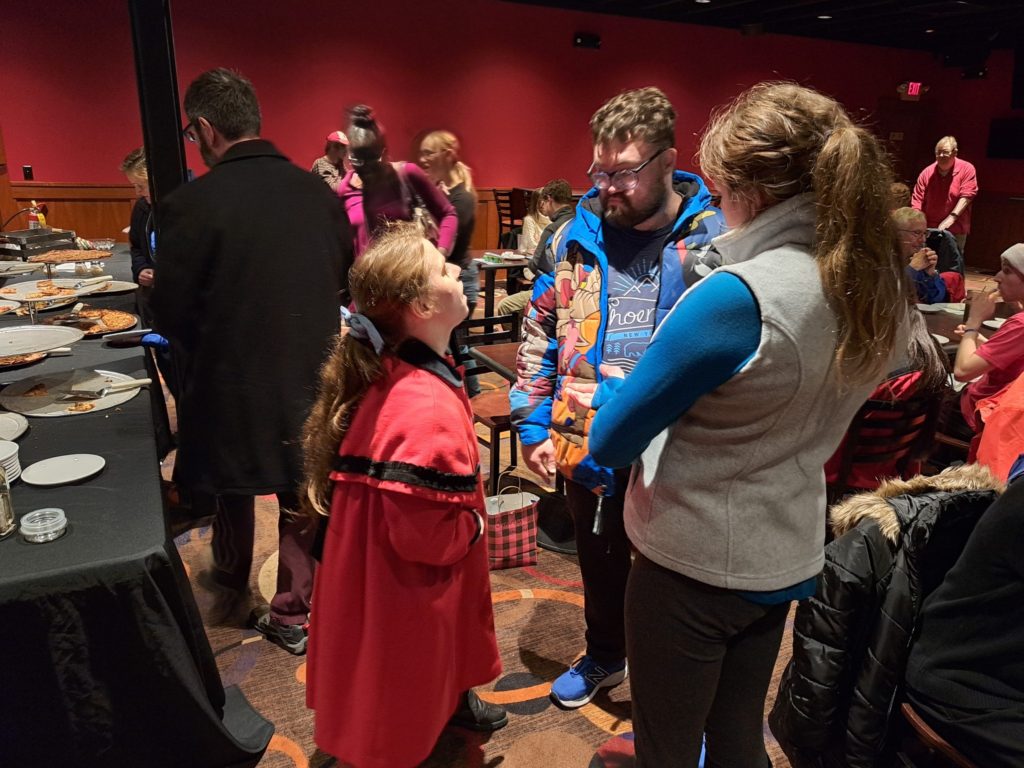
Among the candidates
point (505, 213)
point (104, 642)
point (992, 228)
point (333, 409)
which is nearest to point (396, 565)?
point (333, 409)

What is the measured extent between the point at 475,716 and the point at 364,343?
112 centimetres

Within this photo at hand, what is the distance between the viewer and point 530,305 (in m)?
1.80

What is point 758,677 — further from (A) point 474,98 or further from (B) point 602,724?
(A) point 474,98

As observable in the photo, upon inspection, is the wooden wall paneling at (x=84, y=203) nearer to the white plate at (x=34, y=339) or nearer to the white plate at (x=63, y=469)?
the white plate at (x=34, y=339)

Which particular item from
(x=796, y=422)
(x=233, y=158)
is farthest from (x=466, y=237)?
(x=796, y=422)

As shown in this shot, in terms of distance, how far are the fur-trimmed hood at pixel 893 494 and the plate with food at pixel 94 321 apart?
259 cm

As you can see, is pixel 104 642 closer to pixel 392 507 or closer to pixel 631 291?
pixel 392 507

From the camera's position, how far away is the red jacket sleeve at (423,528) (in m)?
1.35

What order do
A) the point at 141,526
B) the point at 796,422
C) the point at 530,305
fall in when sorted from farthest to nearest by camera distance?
1. the point at 530,305
2. the point at 141,526
3. the point at 796,422

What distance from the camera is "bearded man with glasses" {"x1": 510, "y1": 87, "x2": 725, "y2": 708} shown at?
157 centimetres

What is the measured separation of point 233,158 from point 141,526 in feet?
3.36

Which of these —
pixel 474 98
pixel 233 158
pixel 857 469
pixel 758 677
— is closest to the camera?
pixel 758 677

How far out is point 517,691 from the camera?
2.10 metres

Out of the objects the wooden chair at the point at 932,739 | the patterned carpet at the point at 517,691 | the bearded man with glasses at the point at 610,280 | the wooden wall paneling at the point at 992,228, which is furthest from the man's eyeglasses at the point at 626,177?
the wooden wall paneling at the point at 992,228
